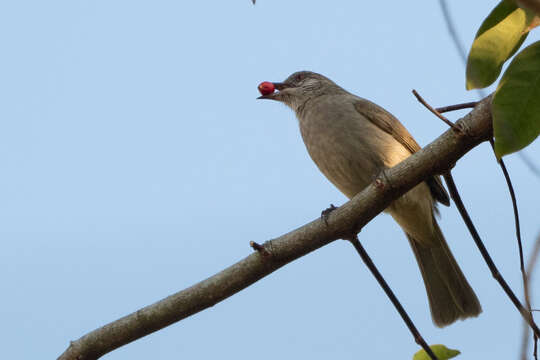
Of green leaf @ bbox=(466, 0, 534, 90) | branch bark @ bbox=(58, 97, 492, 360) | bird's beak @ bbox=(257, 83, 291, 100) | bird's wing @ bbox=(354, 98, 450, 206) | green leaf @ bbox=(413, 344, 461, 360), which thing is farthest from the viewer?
bird's beak @ bbox=(257, 83, 291, 100)

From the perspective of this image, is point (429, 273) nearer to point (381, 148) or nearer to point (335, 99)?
point (381, 148)

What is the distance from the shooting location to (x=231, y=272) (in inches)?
101

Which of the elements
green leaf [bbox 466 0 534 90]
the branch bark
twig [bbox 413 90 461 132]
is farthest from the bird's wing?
green leaf [bbox 466 0 534 90]

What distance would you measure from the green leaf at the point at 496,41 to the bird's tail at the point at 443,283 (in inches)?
119

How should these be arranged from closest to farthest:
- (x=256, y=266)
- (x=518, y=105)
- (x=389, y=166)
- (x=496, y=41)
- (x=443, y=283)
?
(x=518, y=105)
(x=496, y=41)
(x=256, y=266)
(x=389, y=166)
(x=443, y=283)

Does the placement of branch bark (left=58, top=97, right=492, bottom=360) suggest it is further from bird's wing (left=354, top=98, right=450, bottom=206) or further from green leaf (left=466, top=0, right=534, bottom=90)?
bird's wing (left=354, top=98, right=450, bottom=206)

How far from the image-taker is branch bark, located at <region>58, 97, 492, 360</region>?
2475 millimetres

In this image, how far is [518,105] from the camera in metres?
2.01

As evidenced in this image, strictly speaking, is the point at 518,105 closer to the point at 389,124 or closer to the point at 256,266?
the point at 256,266

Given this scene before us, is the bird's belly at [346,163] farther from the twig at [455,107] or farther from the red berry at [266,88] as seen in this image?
the twig at [455,107]

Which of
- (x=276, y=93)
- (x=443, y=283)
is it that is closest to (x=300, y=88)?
(x=276, y=93)

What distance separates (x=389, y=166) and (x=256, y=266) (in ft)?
8.12

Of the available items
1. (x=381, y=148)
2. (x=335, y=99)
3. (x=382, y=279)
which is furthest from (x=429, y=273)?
(x=382, y=279)

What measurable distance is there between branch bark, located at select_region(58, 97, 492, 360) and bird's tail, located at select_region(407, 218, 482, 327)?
2.51 m
